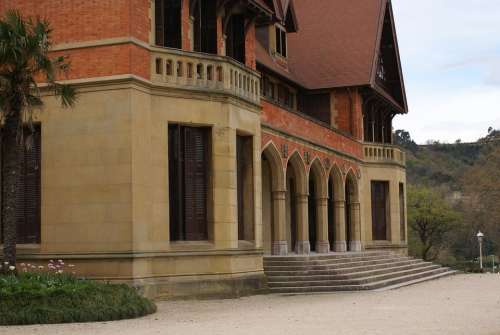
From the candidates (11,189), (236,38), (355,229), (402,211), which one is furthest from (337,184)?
(11,189)

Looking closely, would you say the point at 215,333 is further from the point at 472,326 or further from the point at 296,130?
the point at 296,130

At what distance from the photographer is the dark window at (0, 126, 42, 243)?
1847cm

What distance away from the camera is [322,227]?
100 ft

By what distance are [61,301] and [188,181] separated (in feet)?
18.9

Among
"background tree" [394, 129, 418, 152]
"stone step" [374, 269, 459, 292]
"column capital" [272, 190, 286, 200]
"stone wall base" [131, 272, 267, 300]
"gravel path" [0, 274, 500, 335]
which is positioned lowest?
"stone step" [374, 269, 459, 292]

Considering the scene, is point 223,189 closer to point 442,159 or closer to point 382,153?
point 382,153

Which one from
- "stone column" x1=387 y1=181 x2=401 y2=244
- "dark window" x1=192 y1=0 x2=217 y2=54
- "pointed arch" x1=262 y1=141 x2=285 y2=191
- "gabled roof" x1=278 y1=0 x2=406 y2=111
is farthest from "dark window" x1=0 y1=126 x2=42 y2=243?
"stone column" x1=387 y1=181 x2=401 y2=244

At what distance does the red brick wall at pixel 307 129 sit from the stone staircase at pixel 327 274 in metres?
4.30

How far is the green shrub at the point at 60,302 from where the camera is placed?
13.4 metres

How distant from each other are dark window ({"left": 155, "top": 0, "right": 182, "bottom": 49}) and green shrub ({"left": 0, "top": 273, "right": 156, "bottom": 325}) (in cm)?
680

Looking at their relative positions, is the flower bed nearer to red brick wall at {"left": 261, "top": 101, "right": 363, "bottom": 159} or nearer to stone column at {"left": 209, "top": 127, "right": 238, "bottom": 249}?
stone column at {"left": 209, "top": 127, "right": 238, "bottom": 249}

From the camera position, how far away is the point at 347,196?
34531 millimetres

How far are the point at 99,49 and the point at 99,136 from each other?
1.95 m

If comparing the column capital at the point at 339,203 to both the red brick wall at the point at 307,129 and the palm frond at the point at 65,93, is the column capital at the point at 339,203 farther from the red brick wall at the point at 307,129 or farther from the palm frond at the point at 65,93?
the palm frond at the point at 65,93
